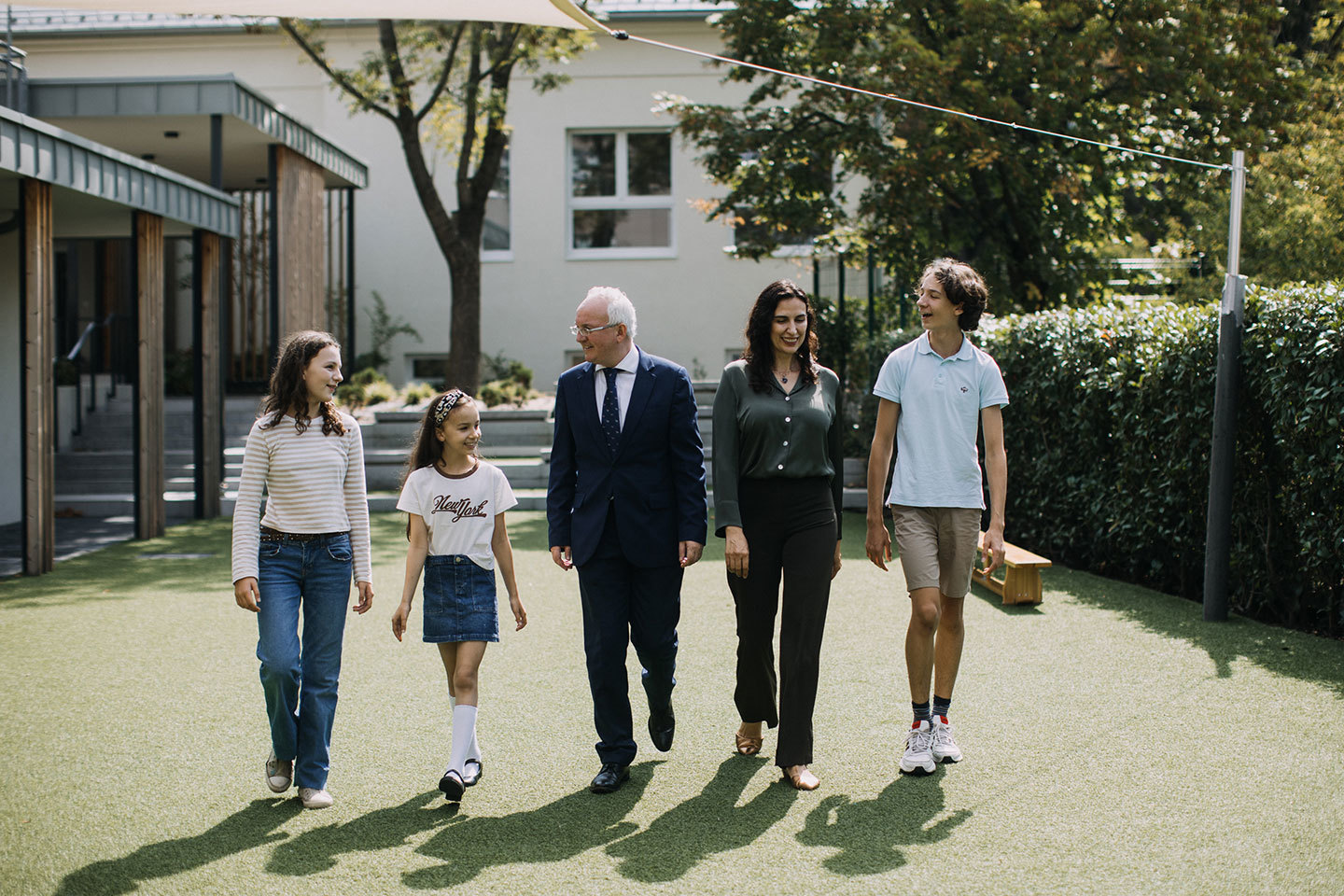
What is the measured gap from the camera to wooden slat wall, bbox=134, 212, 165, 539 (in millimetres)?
11492

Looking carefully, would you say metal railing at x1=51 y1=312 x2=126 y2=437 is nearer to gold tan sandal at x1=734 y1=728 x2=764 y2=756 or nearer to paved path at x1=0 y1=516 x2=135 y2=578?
paved path at x1=0 y1=516 x2=135 y2=578

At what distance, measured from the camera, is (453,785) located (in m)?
4.25

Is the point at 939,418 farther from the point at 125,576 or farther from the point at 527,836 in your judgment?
the point at 125,576

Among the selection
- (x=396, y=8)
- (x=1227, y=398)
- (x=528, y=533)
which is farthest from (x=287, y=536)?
(x=528, y=533)

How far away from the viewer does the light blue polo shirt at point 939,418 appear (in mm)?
4680

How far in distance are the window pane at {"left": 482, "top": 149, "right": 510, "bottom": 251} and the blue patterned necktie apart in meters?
17.5

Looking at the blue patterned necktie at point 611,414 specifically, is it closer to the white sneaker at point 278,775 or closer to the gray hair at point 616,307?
the gray hair at point 616,307

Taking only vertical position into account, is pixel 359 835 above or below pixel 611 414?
below

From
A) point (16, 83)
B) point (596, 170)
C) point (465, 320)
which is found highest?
point (596, 170)

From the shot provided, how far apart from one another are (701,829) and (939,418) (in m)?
1.79

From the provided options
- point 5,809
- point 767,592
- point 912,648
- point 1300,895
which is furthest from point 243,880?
point 1300,895

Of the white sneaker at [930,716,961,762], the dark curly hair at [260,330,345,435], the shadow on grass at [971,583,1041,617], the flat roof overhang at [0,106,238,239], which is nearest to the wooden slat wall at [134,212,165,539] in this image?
the flat roof overhang at [0,106,238,239]

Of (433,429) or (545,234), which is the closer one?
(433,429)

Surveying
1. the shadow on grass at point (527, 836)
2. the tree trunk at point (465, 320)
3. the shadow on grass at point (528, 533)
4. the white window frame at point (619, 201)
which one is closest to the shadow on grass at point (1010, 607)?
the shadow on grass at point (528, 533)
